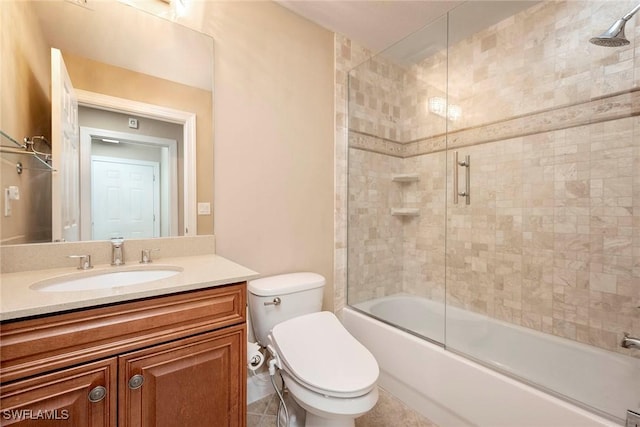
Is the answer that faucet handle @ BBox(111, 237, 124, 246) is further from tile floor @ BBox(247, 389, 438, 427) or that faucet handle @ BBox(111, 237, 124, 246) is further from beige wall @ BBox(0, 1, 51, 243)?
tile floor @ BBox(247, 389, 438, 427)

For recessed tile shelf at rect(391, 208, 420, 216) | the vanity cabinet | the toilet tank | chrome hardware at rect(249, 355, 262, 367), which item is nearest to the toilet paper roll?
chrome hardware at rect(249, 355, 262, 367)

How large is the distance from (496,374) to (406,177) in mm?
1451

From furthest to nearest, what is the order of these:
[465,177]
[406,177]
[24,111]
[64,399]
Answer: [406,177]
[465,177]
[24,111]
[64,399]

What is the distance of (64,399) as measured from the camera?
76 cm

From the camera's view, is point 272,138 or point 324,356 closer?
point 324,356

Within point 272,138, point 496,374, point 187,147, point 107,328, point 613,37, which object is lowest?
point 496,374

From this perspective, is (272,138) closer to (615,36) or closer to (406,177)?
(406,177)

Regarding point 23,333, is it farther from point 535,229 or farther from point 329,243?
point 535,229

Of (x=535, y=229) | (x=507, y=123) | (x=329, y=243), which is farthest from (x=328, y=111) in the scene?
(x=535, y=229)

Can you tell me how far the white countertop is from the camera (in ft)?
2.39

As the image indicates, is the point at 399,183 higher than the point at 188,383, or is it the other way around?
the point at 399,183

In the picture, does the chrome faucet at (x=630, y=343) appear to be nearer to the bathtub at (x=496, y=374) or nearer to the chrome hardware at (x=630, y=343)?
the chrome hardware at (x=630, y=343)

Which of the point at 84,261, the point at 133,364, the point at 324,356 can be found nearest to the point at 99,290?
the point at 133,364

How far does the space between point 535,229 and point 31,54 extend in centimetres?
262
